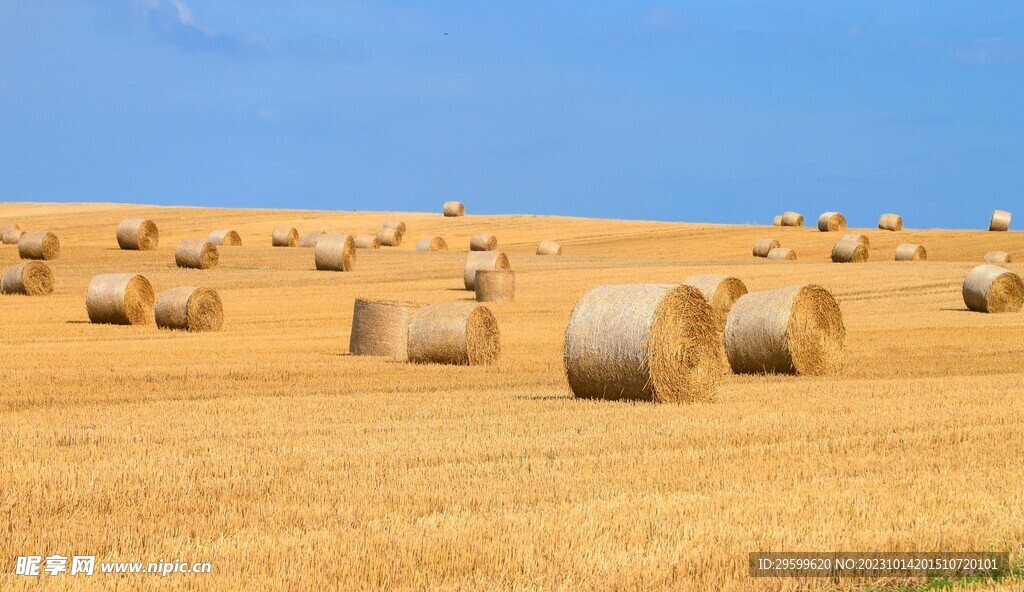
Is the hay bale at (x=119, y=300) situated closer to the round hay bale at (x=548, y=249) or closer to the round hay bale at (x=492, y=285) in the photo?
the round hay bale at (x=492, y=285)

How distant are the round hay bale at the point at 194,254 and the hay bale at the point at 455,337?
66.6 ft

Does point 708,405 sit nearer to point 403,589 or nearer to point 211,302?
point 403,589

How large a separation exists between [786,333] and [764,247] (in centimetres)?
3012

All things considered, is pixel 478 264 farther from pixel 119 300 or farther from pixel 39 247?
pixel 39 247

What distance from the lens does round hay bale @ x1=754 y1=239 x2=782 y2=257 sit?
147 ft

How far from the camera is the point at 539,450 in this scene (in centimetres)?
846

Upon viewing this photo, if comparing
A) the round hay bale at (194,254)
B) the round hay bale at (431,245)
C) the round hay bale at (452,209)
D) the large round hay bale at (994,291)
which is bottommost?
the large round hay bale at (994,291)

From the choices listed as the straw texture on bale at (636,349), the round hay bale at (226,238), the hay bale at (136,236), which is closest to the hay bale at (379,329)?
the straw texture on bale at (636,349)

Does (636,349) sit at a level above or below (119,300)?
below

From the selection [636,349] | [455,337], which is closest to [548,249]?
[455,337]

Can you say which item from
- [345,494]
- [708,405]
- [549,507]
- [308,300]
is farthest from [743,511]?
[308,300]

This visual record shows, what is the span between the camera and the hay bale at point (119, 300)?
22.3 meters

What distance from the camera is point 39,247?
36750 millimetres

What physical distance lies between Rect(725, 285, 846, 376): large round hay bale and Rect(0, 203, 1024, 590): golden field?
0.54 m
